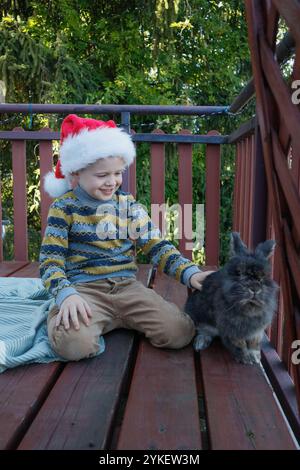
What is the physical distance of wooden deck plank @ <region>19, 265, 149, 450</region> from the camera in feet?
3.83

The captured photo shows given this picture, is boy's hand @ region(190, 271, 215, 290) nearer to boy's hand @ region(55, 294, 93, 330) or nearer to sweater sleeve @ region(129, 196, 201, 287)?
sweater sleeve @ region(129, 196, 201, 287)

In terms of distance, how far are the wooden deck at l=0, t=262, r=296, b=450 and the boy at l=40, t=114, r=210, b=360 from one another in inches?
6.2

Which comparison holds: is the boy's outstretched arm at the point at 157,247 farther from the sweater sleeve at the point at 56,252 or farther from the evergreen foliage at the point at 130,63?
the evergreen foliage at the point at 130,63

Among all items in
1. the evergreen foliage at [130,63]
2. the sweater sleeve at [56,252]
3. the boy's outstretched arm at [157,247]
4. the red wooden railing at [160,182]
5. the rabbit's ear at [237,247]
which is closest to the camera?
the rabbit's ear at [237,247]

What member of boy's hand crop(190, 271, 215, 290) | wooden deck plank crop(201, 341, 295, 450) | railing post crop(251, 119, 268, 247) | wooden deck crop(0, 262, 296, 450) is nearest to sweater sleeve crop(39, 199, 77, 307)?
wooden deck crop(0, 262, 296, 450)

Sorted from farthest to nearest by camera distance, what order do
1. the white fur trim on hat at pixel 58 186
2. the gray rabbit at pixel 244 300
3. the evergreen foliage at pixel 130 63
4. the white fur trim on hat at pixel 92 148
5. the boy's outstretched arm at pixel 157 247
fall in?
1. the evergreen foliage at pixel 130 63
2. the white fur trim on hat at pixel 58 186
3. the boy's outstretched arm at pixel 157 247
4. the white fur trim on hat at pixel 92 148
5. the gray rabbit at pixel 244 300

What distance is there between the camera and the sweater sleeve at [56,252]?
6.12 feet

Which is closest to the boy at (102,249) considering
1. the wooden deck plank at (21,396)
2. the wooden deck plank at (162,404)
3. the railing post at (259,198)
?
the wooden deck plank at (162,404)

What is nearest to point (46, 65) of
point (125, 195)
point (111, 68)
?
point (111, 68)

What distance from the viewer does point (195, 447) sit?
115 cm

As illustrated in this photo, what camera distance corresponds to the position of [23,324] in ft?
6.47

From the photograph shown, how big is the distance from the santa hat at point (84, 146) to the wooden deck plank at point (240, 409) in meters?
0.97
